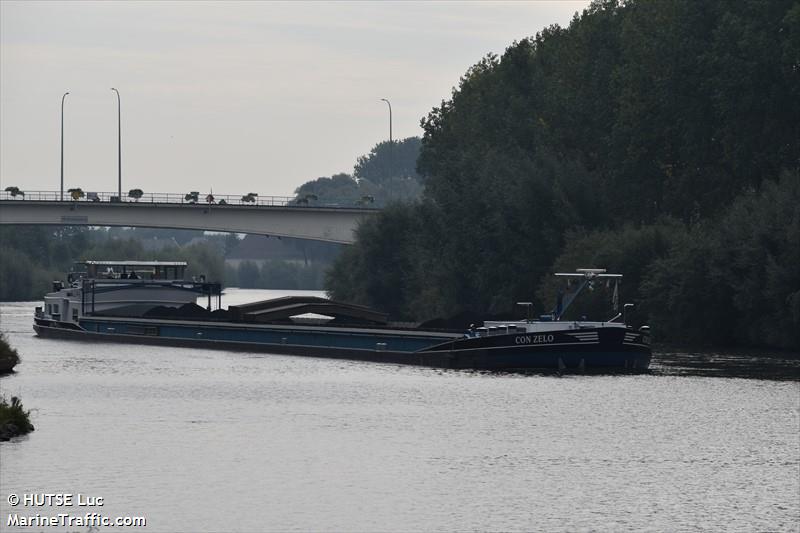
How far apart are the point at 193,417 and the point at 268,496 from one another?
557 inches

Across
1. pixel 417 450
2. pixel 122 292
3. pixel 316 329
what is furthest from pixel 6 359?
pixel 417 450

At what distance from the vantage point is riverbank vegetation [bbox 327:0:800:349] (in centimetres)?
8081

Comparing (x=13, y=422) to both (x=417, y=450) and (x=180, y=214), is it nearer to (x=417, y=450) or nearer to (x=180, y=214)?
(x=417, y=450)

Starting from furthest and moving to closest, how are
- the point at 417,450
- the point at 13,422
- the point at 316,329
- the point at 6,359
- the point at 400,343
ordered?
the point at 316,329 < the point at 400,343 < the point at 6,359 < the point at 13,422 < the point at 417,450

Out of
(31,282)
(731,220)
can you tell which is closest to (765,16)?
(731,220)

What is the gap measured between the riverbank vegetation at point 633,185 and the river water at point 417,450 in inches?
677

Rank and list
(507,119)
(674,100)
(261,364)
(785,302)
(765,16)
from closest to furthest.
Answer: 1. (261,364)
2. (785,302)
3. (765,16)
4. (674,100)
5. (507,119)

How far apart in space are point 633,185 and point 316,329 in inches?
1247

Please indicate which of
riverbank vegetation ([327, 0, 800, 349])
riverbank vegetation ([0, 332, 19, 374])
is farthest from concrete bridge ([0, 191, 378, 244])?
riverbank vegetation ([0, 332, 19, 374])

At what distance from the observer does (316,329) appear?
250 feet

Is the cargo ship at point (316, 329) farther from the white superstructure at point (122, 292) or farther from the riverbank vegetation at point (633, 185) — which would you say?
the riverbank vegetation at point (633, 185)

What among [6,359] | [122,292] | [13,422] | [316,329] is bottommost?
[13,422]

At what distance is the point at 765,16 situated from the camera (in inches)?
3465

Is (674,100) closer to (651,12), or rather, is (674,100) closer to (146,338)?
(651,12)
